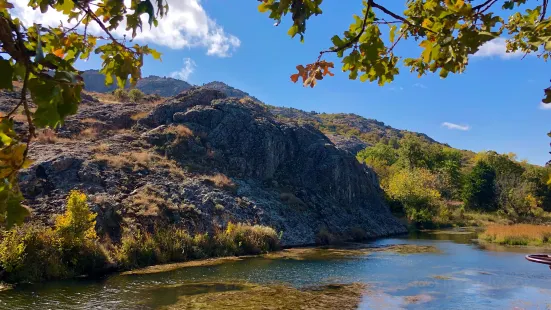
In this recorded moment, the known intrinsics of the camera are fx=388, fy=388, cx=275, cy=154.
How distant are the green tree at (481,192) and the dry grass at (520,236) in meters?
29.2

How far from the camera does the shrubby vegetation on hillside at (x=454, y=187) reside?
1842 inches

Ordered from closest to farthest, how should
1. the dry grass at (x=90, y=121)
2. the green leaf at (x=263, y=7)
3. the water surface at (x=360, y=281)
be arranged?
the green leaf at (x=263, y=7)
the water surface at (x=360, y=281)
the dry grass at (x=90, y=121)

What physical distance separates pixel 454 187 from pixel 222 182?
163ft

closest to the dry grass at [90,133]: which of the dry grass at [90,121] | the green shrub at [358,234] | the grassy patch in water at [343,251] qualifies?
the dry grass at [90,121]

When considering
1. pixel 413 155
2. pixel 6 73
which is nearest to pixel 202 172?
pixel 6 73

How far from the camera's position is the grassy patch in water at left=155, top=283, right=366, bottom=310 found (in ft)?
37.6

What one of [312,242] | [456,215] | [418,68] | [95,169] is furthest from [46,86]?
[456,215]

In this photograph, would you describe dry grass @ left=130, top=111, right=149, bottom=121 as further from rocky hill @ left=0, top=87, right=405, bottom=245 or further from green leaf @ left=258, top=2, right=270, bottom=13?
green leaf @ left=258, top=2, right=270, bottom=13

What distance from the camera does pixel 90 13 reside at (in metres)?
2.17

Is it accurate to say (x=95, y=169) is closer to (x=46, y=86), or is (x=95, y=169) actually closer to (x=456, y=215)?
(x=46, y=86)

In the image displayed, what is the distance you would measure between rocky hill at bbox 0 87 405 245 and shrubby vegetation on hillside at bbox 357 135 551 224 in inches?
245

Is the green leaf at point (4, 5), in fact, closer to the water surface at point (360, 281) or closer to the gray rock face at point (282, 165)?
the water surface at point (360, 281)

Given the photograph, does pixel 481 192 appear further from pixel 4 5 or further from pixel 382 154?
pixel 4 5

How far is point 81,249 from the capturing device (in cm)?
1522
